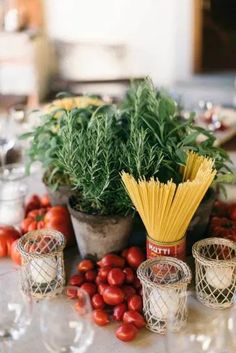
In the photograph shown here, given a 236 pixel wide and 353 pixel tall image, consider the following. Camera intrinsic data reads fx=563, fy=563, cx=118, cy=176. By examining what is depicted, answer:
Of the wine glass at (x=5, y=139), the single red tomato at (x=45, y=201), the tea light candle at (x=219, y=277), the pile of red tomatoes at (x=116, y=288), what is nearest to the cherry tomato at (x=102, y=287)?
the pile of red tomatoes at (x=116, y=288)

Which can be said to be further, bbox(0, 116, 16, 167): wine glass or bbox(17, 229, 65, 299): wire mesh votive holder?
bbox(0, 116, 16, 167): wine glass

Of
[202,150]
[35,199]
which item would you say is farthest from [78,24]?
[202,150]

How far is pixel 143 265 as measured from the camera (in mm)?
1141

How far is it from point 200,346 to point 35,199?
2.52ft

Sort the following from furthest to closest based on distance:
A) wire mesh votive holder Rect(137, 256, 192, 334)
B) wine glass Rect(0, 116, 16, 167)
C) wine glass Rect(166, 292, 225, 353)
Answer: wine glass Rect(0, 116, 16, 167) < wire mesh votive holder Rect(137, 256, 192, 334) < wine glass Rect(166, 292, 225, 353)

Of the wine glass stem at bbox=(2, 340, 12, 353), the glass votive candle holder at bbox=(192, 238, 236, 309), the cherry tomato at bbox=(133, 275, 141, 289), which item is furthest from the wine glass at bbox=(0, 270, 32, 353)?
the glass votive candle holder at bbox=(192, 238, 236, 309)

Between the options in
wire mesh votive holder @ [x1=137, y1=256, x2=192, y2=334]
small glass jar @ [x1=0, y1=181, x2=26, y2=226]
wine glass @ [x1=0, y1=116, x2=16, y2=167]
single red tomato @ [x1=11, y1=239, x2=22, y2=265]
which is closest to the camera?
wire mesh votive holder @ [x1=137, y1=256, x2=192, y2=334]

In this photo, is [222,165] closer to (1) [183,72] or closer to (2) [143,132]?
(2) [143,132]

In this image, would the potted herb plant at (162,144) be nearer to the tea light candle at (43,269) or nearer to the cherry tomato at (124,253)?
the cherry tomato at (124,253)

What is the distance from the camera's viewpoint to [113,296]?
1160mm

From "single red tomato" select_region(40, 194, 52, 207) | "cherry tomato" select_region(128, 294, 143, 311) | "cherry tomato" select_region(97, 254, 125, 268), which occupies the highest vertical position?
"single red tomato" select_region(40, 194, 52, 207)

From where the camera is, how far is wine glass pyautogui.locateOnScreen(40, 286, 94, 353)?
3.28ft

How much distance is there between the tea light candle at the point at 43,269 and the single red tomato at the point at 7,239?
8.3 inches

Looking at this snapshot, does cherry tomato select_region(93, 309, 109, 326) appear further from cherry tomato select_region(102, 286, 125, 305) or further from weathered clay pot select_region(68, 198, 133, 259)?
weathered clay pot select_region(68, 198, 133, 259)
